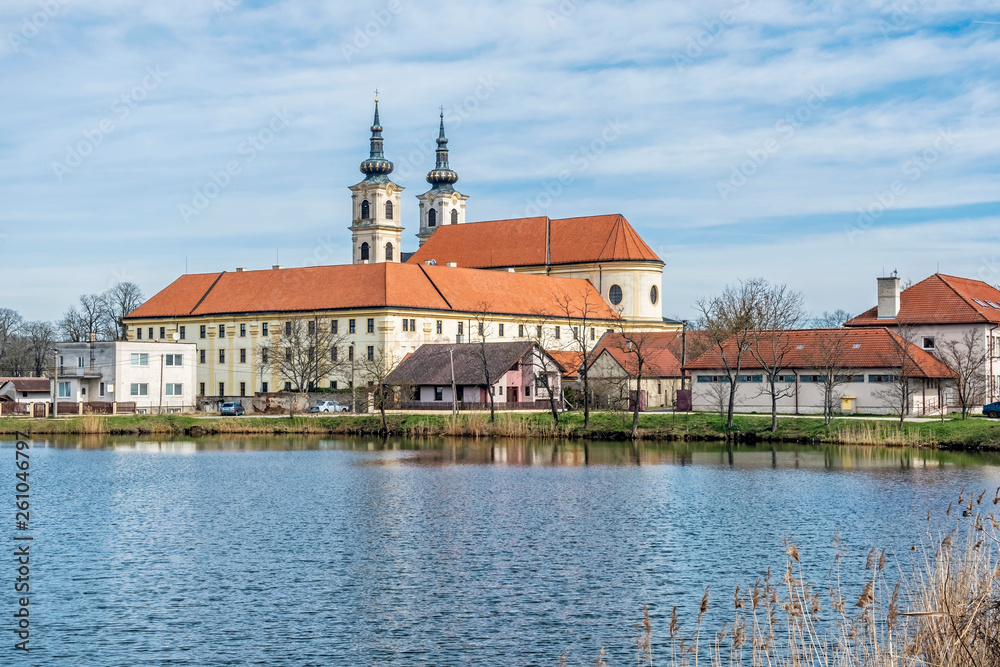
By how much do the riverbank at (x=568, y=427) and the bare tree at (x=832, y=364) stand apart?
124 inches

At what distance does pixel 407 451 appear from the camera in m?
52.6

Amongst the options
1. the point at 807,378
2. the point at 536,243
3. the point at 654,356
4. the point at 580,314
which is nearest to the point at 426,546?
the point at 807,378

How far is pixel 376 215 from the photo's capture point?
123 meters

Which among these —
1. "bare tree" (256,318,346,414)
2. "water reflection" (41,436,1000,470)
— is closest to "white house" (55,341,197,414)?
"bare tree" (256,318,346,414)

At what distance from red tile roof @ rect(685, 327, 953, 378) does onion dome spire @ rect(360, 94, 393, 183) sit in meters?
67.5

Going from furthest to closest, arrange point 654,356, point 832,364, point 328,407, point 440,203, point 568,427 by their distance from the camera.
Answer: point 440,203
point 328,407
point 654,356
point 568,427
point 832,364

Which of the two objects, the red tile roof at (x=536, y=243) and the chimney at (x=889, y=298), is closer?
the chimney at (x=889, y=298)

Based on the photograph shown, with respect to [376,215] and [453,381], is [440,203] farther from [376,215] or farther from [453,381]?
[453,381]

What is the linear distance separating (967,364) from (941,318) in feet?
16.7

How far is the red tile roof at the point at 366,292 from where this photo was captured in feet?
294

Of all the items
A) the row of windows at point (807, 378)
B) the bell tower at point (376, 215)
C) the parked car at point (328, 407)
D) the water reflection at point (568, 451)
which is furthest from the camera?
the bell tower at point (376, 215)

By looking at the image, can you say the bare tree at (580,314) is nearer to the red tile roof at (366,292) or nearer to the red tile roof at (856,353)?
the red tile roof at (366,292)

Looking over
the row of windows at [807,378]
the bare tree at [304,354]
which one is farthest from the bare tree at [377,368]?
the row of windows at [807,378]

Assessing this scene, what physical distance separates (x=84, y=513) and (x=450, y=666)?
18.6 meters
